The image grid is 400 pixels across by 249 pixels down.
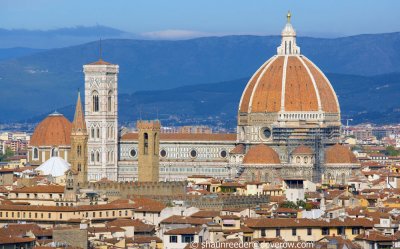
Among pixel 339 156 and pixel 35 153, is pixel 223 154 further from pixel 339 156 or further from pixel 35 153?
pixel 35 153

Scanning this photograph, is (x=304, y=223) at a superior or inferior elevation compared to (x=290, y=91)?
inferior

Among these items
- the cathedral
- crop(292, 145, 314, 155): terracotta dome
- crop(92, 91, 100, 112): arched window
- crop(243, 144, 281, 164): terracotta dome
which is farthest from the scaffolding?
crop(92, 91, 100, 112): arched window

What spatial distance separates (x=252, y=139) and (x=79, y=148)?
17378 millimetres

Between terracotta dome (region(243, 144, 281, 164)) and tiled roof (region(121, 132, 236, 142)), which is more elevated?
tiled roof (region(121, 132, 236, 142))

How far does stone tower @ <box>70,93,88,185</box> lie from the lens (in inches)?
4627

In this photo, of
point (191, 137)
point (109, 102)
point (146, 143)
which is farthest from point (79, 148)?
point (109, 102)

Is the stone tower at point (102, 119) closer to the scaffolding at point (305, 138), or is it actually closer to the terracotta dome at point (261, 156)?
the terracotta dome at point (261, 156)

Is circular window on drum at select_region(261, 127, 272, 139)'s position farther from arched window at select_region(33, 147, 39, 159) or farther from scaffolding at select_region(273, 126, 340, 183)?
arched window at select_region(33, 147, 39, 159)

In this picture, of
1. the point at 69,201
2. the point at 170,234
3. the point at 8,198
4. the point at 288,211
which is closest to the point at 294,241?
the point at 170,234

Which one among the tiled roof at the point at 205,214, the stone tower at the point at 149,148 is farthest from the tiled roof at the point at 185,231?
the stone tower at the point at 149,148

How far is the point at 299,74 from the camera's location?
136000 mm

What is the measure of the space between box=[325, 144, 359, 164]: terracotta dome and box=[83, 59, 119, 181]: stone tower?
16320 mm

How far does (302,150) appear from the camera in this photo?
130625 millimetres

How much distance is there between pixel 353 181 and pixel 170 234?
177ft
